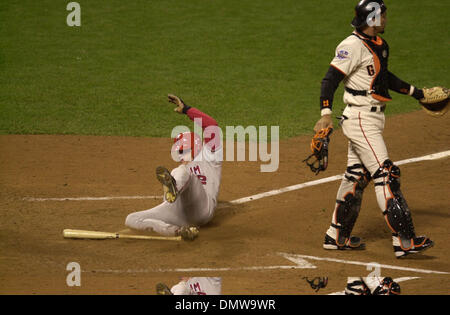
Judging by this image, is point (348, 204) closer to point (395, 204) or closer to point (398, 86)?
point (395, 204)

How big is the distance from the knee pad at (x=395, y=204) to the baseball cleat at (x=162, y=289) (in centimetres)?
217

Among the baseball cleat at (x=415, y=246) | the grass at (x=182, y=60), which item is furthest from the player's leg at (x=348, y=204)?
the grass at (x=182, y=60)

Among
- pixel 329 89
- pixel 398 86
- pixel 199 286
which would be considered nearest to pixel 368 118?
pixel 329 89

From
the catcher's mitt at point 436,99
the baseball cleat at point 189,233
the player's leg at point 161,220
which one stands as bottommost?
the baseball cleat at point 189,233

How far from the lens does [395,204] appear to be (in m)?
6.70

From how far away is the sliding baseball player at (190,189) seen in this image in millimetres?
7207

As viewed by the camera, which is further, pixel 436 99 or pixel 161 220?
pixel 161 220

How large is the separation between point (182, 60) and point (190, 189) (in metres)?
8.10

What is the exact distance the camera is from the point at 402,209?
670cm

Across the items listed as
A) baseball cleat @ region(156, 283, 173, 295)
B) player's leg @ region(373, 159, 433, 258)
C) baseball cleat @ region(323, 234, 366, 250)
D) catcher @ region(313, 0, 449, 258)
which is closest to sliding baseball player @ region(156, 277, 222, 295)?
baseball cleat @ region(156, 283, 173, 295)

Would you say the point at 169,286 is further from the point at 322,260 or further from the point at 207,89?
the point at 207,89

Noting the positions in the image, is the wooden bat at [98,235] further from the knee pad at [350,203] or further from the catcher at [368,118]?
the catcher at [368,118]

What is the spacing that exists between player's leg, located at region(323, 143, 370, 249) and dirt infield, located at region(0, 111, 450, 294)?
0.14m

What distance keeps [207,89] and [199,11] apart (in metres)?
4.61
